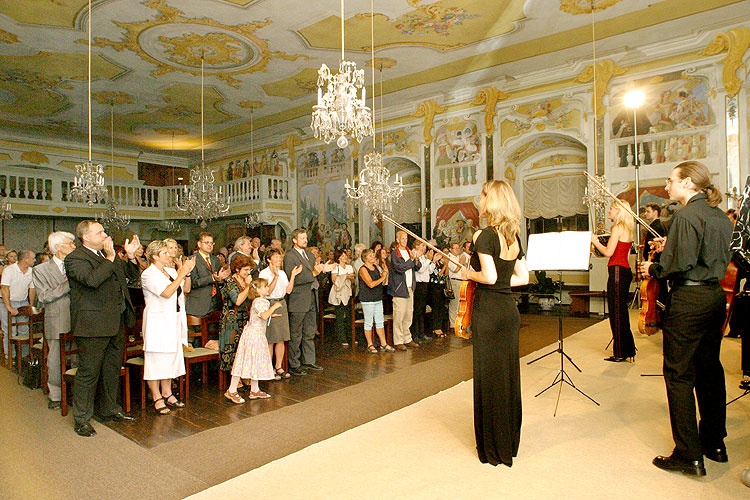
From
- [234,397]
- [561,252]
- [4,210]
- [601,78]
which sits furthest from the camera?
[4,210]

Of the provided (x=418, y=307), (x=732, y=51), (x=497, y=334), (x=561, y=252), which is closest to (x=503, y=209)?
(x=497, y=334)

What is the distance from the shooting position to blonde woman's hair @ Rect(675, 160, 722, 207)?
2.92m

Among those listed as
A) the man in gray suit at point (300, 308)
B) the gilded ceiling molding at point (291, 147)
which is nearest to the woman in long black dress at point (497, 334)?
the man in gray suit at point (300, 308)

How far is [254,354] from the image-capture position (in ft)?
15.7

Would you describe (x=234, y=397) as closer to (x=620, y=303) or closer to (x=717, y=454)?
(x=717, y=454)

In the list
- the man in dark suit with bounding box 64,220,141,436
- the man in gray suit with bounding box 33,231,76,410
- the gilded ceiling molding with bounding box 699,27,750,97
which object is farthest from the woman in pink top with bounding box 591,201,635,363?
the gilded ceiling molding with bounding box 699,27,750,97

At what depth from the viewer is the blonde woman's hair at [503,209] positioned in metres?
2.99

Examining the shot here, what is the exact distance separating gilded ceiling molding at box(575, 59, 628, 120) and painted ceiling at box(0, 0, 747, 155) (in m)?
0.52

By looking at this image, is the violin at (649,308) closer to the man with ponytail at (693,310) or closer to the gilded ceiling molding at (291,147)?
the man with ponytail at (693,310)

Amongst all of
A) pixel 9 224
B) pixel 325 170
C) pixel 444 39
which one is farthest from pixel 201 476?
pixel 9 224

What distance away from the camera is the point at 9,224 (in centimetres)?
1611

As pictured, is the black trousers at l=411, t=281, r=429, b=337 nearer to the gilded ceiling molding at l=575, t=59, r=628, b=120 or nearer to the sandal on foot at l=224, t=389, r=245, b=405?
the sandal on foot at l=224, t=389, r=245, b=405

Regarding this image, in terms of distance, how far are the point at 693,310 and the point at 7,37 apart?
12173 millimetres

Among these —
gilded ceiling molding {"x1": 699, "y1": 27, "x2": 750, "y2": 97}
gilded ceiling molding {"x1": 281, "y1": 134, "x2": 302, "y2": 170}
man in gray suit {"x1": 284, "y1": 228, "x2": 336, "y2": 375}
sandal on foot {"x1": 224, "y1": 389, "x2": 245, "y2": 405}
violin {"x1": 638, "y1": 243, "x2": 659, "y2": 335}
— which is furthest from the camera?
gilded ceiling molding {"x1": 281, "y1": 134, "x2": 302, "y2": 170}
